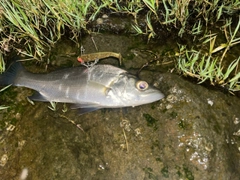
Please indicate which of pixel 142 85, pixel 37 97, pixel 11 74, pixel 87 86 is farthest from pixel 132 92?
pixel 11 74

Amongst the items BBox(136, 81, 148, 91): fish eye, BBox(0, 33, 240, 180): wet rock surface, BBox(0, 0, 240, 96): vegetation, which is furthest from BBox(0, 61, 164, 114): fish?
BBox(0, 0, 240, 96): vegetation

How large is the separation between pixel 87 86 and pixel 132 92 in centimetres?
51

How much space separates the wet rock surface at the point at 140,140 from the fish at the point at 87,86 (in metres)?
0.22

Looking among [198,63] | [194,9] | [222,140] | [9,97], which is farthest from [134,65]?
[9,97]

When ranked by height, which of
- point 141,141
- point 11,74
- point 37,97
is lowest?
point 141,141

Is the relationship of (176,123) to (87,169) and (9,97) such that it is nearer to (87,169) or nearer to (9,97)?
(87,169)

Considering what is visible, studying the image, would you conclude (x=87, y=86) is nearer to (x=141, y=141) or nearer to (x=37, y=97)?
(x=37, y=97)

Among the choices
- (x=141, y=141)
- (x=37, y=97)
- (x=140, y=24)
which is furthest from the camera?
(x=140, y=24)

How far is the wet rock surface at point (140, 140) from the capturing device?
3.38 metres

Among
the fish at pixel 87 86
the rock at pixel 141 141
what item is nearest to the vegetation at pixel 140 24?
the rock at pixel 141 141

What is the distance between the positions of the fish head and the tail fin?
4.04 feet

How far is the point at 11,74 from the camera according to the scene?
12.8ft

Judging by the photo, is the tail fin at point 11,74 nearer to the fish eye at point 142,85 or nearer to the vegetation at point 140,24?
the vegetation at point 140,24

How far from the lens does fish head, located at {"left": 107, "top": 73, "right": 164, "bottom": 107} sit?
11.1 ft
